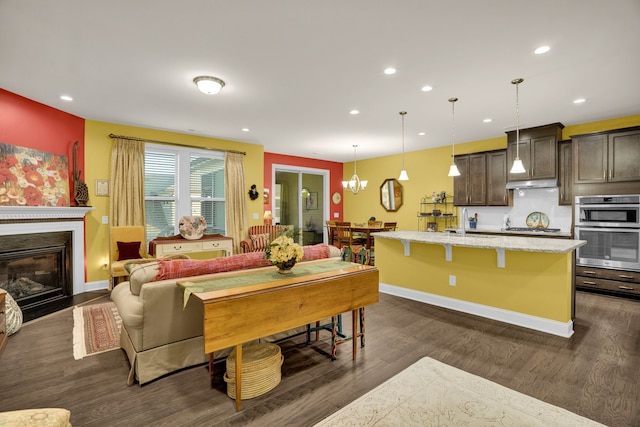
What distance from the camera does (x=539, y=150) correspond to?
4.91 m

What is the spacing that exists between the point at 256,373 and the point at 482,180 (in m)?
5.29

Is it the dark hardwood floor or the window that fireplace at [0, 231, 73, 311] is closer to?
the dark hardwood floor

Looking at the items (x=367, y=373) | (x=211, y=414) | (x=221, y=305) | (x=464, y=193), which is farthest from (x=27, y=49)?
(x=464, y=193)

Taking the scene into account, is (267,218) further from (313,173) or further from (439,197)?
(439,197)

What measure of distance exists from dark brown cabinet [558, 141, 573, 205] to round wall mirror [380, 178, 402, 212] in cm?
311

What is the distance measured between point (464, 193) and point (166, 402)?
5726 mm

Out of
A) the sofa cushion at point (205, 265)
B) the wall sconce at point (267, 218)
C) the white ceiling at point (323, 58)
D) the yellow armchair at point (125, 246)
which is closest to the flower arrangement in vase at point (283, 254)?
the sofa cushion at point (205, 265)

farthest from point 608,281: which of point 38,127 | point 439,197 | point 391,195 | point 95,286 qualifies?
point 38,127

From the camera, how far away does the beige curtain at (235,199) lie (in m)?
5.96

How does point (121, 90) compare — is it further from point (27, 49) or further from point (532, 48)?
point (532, 48)

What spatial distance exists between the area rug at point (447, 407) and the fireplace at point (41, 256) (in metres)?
4.04

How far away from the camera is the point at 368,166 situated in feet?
26.6

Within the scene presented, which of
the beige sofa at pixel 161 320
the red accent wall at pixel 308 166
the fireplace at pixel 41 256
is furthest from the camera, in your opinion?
the red accent wall at pixel 308 166

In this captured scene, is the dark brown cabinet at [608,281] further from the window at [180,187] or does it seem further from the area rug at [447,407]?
the window at [180,187]
